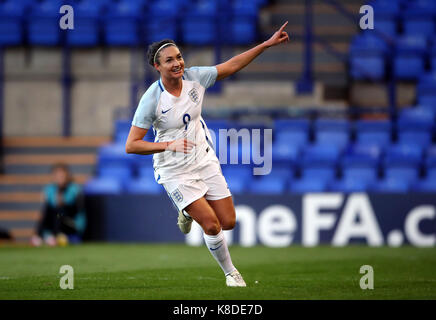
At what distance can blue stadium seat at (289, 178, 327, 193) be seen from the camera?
47.2 feet

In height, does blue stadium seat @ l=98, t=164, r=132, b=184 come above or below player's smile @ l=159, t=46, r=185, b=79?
below

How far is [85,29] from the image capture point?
1772cm

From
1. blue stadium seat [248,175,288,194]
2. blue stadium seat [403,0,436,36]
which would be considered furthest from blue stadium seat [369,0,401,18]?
blue stadium seat [248,175,288,194]

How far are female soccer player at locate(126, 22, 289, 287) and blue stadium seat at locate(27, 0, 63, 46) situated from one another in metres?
10.7

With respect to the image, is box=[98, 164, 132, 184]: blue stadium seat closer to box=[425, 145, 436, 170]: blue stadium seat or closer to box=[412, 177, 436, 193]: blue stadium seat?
box=[412, 177, 436, 193]: blue stadium seat

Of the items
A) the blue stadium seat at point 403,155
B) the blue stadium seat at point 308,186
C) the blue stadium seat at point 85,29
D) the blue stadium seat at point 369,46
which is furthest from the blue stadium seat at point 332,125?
the blue stadium seat at point 85,29

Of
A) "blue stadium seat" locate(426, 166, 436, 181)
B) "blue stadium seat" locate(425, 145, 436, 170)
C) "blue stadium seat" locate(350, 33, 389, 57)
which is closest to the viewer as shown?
"blue stadium seat" locate(426, 166, 436, 181)

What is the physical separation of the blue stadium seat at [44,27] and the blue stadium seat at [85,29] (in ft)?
1.13

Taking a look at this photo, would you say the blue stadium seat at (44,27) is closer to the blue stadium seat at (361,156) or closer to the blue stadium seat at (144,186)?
the blue stadium seat at (144,186)

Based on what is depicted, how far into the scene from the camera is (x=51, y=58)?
18.2 meters
